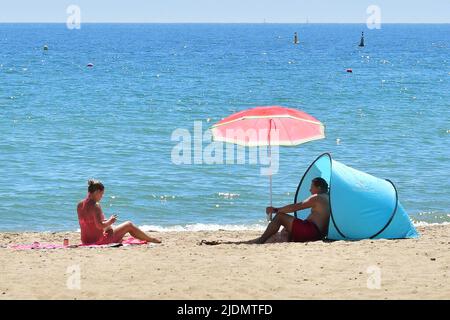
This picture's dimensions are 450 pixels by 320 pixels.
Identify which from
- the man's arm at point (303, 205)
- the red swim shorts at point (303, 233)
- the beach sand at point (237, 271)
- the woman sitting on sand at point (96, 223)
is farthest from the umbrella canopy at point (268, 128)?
the woman sitting on sand at point (96, 223)

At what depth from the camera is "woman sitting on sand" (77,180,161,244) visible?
10.2 meters

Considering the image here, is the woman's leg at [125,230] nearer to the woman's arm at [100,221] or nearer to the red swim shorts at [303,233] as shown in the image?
the woman's arm at [100,221]

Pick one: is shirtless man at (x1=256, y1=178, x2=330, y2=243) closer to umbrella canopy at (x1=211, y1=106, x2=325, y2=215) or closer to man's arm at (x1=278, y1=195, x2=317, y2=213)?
man's arm at (x1=278, y1=195, x2=317, y2=213)

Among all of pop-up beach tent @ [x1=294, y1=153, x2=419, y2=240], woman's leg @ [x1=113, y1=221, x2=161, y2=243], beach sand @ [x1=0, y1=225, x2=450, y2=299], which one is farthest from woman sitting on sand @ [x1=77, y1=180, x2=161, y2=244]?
pop-up beach tent @ [x1=294, y1=153, x2=419, y2=240]

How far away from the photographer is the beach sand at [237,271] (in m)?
7.63

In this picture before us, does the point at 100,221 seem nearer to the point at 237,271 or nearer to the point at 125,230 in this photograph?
the point at 125,230

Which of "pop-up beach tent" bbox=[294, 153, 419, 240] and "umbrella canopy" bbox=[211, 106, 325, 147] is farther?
"umbrella canopy" bbox=[211, 106, 325, 147]

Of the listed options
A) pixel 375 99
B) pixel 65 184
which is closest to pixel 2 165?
pixel 65 184

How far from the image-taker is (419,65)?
68.9 meters


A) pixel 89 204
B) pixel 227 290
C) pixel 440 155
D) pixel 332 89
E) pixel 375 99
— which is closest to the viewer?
pixel 227 290

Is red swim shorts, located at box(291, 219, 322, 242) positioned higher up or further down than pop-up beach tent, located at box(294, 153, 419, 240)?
further down

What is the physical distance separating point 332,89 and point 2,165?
2689cm

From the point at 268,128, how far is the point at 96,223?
108 inches
